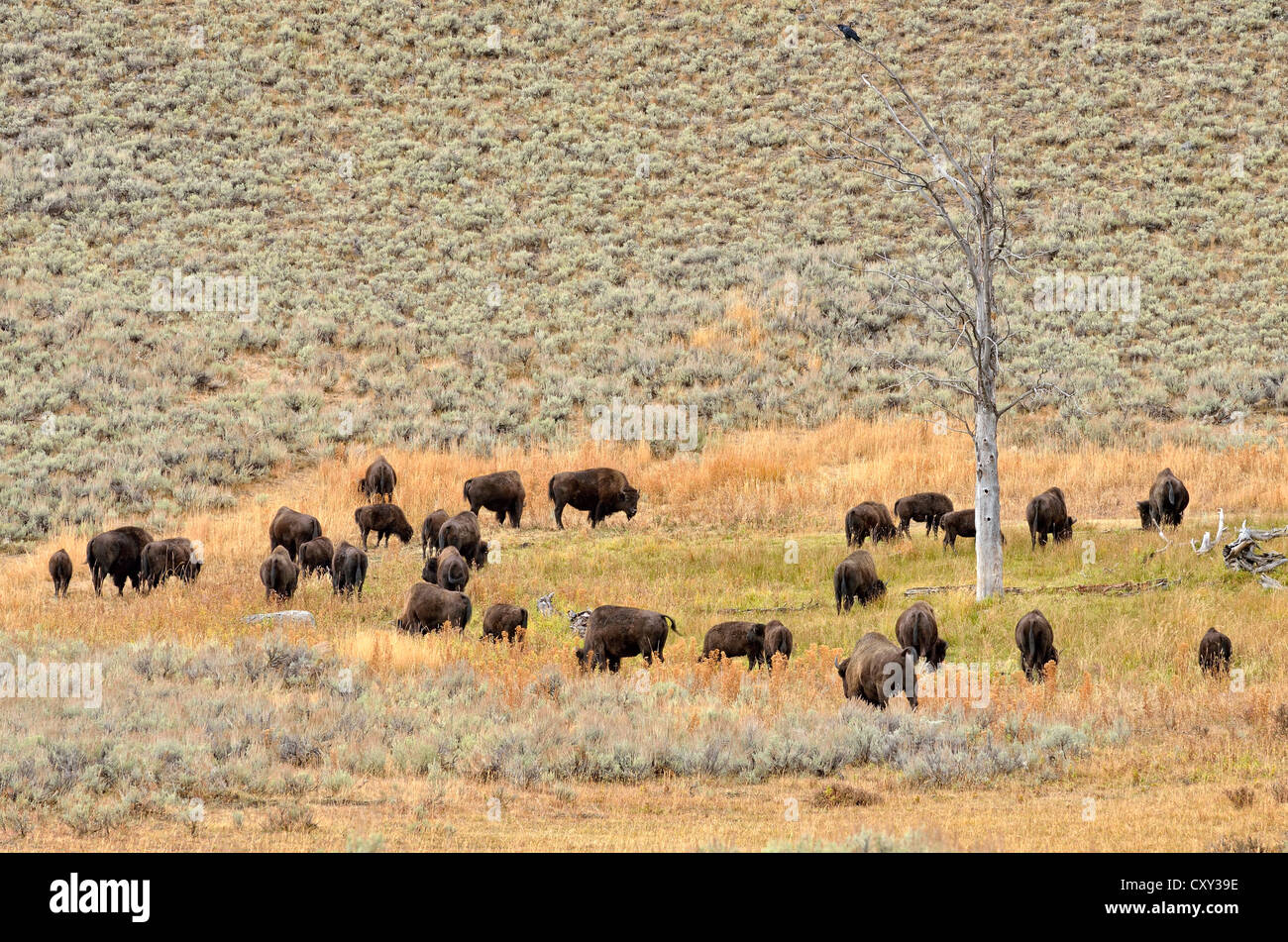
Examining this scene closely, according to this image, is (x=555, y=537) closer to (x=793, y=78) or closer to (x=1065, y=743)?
(x=1065, y=743)

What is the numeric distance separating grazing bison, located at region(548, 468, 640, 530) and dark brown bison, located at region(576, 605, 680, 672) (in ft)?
36.0

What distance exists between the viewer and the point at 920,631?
14.9 m

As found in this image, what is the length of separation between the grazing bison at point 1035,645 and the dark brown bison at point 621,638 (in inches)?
168

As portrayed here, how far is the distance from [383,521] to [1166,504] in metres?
14.7

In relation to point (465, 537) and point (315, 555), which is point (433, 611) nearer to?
point (465, 537)

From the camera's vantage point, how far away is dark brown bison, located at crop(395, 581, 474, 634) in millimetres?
17875

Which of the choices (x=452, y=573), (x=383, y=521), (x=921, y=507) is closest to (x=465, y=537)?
(x=452, y=573)

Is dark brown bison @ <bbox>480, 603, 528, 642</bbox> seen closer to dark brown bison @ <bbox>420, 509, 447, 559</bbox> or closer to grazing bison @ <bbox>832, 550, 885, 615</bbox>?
grazing bison @ <bbox>832, 550, 885, 615</bbox>

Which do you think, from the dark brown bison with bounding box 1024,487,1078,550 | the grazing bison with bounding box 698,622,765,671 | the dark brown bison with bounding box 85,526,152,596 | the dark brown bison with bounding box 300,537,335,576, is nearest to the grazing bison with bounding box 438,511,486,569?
the dark brown bison with bounding box 300,537,335,576

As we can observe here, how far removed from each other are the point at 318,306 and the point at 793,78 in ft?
81.1

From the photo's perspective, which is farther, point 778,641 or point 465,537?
point 465,537

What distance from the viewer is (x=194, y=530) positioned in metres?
26.4

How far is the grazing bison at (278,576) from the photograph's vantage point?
20.2m
